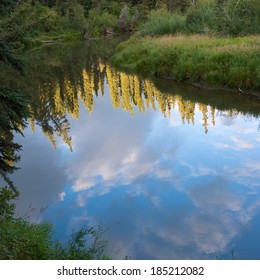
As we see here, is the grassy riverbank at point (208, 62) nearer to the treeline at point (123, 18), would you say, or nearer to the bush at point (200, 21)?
the treeline at point (123, 18)

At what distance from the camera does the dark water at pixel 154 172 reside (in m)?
8.82

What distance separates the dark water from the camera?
8.82 metres

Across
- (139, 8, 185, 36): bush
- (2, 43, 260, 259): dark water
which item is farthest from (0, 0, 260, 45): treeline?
(2, 43, 260, 259): dark water

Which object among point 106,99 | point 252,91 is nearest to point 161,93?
point 106,99

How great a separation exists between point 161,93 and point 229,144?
33.8ft

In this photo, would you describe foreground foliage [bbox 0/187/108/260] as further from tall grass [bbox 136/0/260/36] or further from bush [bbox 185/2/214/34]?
bush [bbox 185/2/214/34]

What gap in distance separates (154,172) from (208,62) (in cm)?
1285

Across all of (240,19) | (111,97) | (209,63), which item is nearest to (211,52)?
(209,63)

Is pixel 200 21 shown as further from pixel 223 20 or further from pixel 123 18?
pixel 123 18

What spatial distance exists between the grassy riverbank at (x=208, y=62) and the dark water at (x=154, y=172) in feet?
3.85

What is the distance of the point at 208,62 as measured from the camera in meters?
23.4

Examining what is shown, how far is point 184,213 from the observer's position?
9.66 metres

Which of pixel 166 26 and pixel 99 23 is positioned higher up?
pixel 166 26
